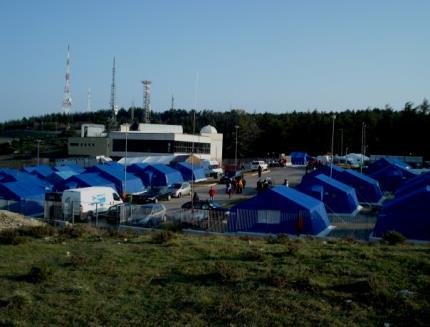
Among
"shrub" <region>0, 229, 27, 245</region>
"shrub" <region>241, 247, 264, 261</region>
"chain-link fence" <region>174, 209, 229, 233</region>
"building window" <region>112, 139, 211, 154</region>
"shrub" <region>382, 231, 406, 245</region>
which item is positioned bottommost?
"chain-link fence" <region>174, 209, 229, 233</region>

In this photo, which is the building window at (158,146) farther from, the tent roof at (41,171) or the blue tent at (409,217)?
the blue tent at (409,217)

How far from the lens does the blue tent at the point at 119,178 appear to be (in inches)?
1496

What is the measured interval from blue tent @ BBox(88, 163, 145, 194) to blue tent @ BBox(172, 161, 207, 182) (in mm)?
8915

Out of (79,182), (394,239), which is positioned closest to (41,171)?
(79,182)

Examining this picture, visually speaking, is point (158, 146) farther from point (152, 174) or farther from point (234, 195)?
point (234, 195)

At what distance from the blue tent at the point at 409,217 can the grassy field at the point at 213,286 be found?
7.66 m

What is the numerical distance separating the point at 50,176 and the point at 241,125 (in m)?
61.1

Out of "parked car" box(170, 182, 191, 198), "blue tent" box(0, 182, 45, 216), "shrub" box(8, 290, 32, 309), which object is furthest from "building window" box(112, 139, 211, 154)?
"shrub" box(8, 290, 32, 309)

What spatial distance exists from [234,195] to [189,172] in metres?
12.2

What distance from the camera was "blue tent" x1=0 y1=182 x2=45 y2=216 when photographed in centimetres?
2745

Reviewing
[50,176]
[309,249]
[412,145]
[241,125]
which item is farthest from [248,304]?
[241,125]

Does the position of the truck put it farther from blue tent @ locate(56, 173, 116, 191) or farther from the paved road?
blue tent @ locate(56, 173, 116, 191)

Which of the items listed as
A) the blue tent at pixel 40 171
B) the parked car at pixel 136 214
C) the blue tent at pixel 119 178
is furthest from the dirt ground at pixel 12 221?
the blue tent at pixel 40 171

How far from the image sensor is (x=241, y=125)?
98.9 meters
